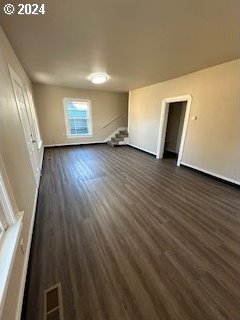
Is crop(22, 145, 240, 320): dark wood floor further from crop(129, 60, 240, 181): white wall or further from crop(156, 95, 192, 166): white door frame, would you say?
crop(156, 95, 192, 166): white door frame

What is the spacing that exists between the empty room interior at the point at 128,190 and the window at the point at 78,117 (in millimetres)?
2721

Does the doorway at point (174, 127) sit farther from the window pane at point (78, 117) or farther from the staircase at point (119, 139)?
the window pane at point (78, 117)

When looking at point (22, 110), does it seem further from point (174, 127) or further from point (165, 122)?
point (174, 127)

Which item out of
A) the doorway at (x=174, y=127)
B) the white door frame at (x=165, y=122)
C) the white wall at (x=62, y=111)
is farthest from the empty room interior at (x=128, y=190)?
the white wall at (x=62, y=111)

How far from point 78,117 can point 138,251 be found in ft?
20.9

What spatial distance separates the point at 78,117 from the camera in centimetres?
678

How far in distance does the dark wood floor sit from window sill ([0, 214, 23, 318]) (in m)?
0.53

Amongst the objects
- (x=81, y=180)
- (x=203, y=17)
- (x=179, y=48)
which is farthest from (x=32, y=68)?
(x=203, y=17)

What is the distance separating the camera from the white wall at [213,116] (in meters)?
3.01

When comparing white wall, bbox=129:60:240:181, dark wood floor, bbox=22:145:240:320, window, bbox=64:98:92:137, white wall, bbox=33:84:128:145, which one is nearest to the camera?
dark wood floor, bbox=22:145:240:320

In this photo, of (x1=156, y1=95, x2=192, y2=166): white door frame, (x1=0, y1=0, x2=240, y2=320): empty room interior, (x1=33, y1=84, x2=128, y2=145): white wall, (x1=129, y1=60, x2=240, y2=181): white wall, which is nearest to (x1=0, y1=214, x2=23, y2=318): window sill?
(x1=0, y1=0, x2=240, y2=320): empty room interior

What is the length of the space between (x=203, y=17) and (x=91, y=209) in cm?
299

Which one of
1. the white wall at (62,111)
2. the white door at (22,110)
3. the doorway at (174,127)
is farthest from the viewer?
the white wall at (62,111)

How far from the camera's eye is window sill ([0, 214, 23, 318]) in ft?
2.81
